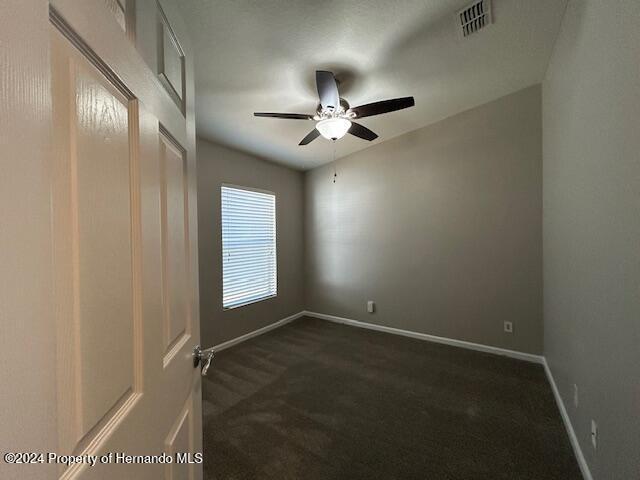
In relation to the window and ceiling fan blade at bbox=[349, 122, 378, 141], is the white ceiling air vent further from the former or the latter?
the window

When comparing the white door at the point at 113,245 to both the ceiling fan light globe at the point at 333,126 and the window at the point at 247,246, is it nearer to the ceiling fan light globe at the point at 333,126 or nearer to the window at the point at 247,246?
the ceiling fan light globe at the point at 333,126

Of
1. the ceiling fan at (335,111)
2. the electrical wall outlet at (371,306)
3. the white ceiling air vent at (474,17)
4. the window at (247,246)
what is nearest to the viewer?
the white ceiling air vent at (474,17)

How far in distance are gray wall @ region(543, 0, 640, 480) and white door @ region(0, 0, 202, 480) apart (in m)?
1.61

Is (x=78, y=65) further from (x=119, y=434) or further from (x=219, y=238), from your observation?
(x=219, y=238)

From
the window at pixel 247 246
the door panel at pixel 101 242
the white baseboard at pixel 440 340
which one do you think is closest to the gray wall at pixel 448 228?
the white baseboard at pixel 440 340

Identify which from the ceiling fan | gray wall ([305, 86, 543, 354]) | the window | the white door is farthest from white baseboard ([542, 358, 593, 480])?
the window

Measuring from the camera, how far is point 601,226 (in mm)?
1293

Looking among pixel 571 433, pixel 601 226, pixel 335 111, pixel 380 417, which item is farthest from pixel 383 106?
pixel 571 433

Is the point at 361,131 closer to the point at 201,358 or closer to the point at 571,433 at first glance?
the point at 201,358

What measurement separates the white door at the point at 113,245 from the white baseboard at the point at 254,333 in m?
2.51

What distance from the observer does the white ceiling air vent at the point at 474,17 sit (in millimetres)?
1661

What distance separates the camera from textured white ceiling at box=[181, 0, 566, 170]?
1.57 metres

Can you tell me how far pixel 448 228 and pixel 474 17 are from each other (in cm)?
210

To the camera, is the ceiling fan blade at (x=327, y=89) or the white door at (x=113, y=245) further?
the ceiling fan blade at (x=327, y=89)
